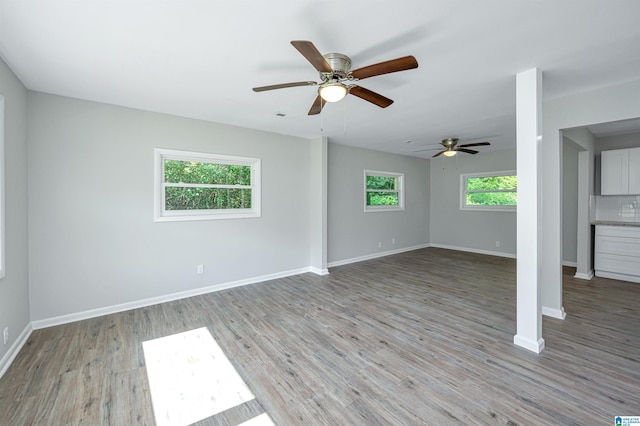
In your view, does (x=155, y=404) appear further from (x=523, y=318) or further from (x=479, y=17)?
(x=479, y=17)

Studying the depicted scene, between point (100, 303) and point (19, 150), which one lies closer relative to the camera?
point (19, 150)

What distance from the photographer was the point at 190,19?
179 centimetres

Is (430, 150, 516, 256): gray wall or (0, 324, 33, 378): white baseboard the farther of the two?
(430, 150, 516, 256): gray wall

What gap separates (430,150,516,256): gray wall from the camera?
642 centimetres

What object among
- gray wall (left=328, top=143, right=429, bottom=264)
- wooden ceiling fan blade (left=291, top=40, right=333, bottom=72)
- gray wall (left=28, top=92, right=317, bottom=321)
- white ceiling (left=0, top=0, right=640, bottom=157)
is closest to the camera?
wooden ceiling fan blade (left=291, top=40, right=333, bottom=72)

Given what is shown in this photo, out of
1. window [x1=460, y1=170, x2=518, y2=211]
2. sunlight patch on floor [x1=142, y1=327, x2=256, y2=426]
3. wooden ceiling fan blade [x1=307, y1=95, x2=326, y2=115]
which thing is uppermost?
wooden ceiling fan blade [x1=307, y1=95, x2=326, y2=115]

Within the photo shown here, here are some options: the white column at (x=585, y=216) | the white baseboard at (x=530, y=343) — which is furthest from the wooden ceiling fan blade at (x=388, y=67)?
the white column at (x=585, y=216)

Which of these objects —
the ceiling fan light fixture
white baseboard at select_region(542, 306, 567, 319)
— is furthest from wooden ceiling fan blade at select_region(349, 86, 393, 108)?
white baseboard at select_region(542, 306, 567, 319)

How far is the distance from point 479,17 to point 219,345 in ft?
11.0

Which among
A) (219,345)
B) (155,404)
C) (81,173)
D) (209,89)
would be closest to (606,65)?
(209,89)

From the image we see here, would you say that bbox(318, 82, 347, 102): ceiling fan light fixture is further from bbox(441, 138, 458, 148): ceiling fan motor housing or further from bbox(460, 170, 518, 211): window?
bbox(460, 170, 518, 211): window

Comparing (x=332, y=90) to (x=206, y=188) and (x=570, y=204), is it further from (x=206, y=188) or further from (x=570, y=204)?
(x=570, y=204)

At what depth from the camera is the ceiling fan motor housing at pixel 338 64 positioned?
2.13 meters

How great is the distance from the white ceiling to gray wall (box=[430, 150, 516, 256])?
12.6 feet
